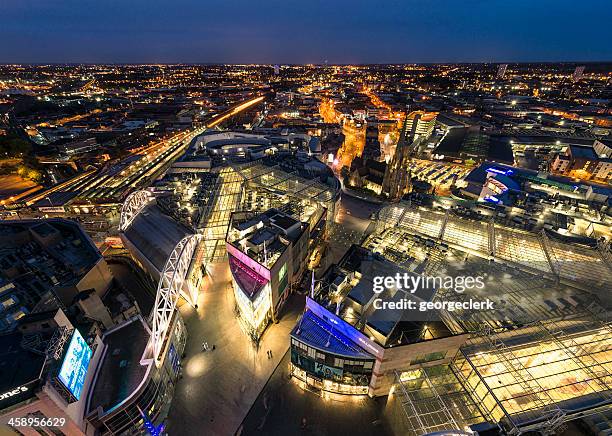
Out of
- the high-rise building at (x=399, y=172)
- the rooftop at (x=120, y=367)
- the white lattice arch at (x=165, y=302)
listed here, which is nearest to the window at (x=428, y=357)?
the white lattice arch at (x=165, y=302)

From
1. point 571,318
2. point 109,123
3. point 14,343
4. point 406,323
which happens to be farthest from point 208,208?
point 109,123

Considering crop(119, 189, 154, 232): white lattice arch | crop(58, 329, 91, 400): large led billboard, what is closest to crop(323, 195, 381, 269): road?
crop(58, 329, 91, 400): large led billboard

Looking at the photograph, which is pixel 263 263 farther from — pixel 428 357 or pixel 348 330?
pixel 428 357

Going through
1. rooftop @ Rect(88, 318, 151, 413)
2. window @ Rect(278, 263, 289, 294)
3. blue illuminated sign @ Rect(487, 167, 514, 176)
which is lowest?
rooftop @ Rect(88, 318, 151, 413)

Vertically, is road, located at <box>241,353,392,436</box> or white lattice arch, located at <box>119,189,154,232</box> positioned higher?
white lattice arch, located at <box>119,189,154,232</box>

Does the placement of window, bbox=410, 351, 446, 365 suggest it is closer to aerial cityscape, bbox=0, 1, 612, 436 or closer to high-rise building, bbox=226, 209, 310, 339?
aerial cityscape, bbox=0, 1, 612, 436
